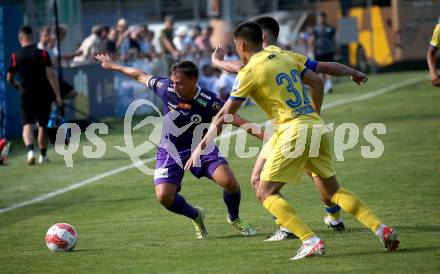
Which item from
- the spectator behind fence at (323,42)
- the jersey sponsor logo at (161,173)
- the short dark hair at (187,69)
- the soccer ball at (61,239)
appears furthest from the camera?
the spectator behind fence at (323,42)

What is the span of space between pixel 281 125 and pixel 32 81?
1034 cm

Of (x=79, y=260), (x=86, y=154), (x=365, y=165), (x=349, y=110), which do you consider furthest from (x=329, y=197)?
(x=349, y=110)

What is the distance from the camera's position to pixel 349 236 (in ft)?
33.5

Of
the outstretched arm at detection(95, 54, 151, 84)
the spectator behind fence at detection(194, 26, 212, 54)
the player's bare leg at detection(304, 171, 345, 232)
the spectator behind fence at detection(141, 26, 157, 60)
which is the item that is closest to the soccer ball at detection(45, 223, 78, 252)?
the outstretched arm at detection(95, 54, 151, 84)

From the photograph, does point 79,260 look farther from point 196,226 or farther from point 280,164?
point 280,164

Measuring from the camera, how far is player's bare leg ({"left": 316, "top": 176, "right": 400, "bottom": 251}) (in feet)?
29.7

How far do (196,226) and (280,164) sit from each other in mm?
1917

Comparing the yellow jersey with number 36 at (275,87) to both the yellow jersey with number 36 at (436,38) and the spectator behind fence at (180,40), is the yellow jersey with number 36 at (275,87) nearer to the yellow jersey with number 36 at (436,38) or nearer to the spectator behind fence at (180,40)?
the yellow jersey with number 36 at (436,38)

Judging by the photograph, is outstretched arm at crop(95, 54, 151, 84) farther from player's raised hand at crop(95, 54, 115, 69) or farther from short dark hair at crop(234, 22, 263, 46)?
short dark hair at crop(234, 22, 263, 46)

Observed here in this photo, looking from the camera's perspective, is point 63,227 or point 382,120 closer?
point 63,227

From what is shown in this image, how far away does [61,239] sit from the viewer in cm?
1005

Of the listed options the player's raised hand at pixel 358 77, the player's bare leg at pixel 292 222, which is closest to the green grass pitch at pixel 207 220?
the player's bare leg at pixel 292 222

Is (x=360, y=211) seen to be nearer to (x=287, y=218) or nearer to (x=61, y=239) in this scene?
(x=287, y=218)

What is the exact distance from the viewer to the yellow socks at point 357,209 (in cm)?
913
